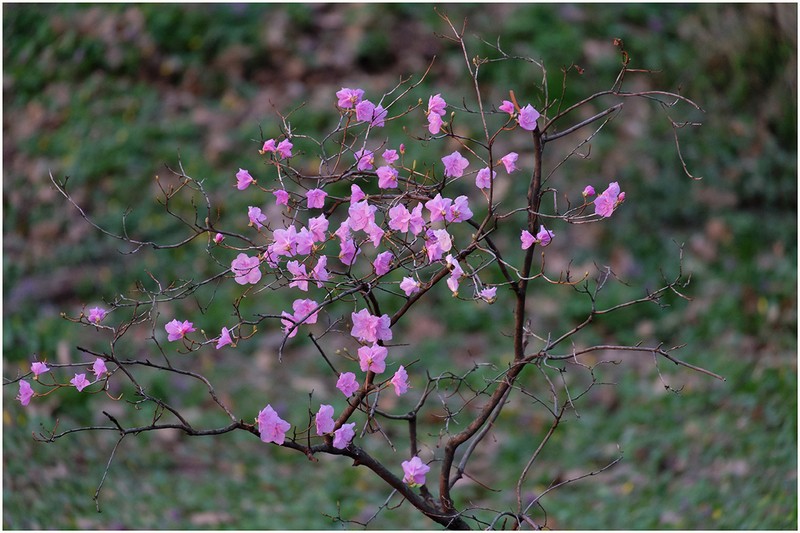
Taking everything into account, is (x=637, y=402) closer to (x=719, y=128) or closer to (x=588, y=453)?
(x=588, y=453)

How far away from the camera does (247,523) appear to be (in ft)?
11.2

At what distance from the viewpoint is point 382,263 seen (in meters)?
1.87

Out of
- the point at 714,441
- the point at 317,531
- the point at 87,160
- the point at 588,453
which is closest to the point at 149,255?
the point at 87,160

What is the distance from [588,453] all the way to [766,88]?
2612 millimetres

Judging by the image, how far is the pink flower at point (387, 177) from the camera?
1.87 metres

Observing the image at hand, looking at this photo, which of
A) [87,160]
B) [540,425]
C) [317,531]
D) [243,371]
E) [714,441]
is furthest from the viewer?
[87,160]

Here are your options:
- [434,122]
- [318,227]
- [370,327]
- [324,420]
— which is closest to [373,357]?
[370,327]

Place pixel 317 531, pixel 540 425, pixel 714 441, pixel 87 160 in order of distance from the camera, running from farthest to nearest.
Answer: pixel 87 160
pixel 540 425
pixel 714 441
pixel 317 531

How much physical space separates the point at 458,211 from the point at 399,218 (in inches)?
4.8

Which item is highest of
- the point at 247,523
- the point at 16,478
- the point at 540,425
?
the point at 16,478

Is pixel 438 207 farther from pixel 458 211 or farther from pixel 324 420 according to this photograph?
pixel 324 420

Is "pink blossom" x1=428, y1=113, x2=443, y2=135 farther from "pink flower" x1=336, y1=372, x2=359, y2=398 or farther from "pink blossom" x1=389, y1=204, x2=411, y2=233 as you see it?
"pink flower" x1=336, y1=372, x2=359, y2=398

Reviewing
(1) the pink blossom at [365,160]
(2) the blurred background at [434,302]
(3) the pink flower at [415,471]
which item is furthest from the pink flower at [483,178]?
(2) the blurred background at [434,302]

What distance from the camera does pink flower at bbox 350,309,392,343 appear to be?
1775 mm
